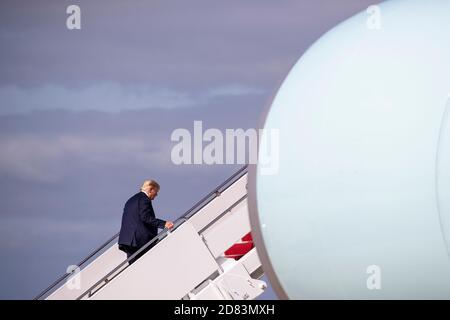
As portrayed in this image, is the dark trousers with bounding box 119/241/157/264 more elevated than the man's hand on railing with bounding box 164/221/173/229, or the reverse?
the man's hand on railing with bounding box 164/221/173/229

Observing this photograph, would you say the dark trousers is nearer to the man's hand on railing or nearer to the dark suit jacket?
the dark suit jacket

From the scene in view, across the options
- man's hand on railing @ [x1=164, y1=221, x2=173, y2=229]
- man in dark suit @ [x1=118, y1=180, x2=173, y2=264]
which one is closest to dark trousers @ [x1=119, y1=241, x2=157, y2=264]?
man in dark suit @ [x1=118, y1=180, x2=173, y2=264]

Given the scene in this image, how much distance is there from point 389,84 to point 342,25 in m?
0.87

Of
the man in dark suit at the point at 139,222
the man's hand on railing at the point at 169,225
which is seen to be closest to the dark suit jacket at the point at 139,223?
the man in dark suit at the point at 139,222

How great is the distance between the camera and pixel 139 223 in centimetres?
899

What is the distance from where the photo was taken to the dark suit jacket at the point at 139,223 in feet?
29.4

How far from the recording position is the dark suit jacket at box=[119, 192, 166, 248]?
897 centimetres

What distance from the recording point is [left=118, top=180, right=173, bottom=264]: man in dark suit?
8.97m

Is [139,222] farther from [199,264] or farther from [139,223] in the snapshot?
[199,264]

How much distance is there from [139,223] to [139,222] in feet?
0.04

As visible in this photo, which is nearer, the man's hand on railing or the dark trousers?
the man's hand on railing

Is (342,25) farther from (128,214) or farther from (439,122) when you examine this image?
(128,214)
